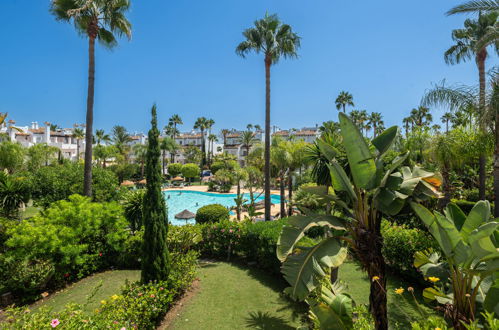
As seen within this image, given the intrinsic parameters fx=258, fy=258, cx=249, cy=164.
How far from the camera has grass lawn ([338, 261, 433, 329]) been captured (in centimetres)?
730

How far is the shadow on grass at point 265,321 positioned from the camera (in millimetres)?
7375

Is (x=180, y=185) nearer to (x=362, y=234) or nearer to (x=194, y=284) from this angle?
(x=194, y=284)

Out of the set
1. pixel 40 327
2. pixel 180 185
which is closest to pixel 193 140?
pixel 180 185

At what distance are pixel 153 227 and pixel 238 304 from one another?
3.83 m

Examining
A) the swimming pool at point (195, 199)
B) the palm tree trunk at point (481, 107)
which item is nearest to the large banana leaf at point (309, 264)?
the palm tree trunk at point (481, 107)

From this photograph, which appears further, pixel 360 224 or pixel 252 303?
pixel 252 303

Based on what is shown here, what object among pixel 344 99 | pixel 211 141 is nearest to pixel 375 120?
pixel 344 99

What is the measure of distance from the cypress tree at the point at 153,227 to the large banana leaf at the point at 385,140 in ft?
21.0

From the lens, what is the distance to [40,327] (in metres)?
4.45

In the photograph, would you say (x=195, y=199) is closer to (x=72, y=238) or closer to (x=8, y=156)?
(x=8, y=156)

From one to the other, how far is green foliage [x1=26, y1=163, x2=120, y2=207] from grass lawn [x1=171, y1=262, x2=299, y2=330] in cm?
960

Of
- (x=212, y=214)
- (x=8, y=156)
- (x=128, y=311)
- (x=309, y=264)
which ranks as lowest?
(x=128, y=311)

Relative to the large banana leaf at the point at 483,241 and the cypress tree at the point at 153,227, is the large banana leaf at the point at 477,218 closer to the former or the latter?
the large banana leaf at the point at 483,241

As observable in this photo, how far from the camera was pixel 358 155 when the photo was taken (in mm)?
4988
